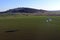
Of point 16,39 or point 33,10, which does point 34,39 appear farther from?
point 33,10

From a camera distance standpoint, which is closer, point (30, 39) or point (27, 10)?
point (30, 39)

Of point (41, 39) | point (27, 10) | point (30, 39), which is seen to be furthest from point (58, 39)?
point (27, 10)

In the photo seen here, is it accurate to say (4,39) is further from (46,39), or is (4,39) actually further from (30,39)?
(46,39)

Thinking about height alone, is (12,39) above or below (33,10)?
above

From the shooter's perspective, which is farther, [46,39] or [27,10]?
[27,10]

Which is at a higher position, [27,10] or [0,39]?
[0,39]

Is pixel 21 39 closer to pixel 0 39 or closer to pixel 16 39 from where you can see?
pixel 16 39

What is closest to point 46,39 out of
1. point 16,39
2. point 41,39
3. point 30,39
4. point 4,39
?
point 41,39
